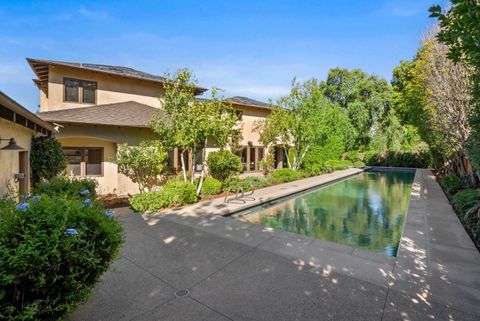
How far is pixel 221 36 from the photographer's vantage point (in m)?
14.7

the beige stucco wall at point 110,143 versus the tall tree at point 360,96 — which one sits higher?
the tall tree at point 360,96

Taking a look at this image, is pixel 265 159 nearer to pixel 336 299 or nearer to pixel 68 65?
pixel 68 65

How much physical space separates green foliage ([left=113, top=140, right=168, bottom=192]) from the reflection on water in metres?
5.47

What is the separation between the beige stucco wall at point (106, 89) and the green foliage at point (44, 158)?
10.8ft

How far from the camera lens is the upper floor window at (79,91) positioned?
12.5 m

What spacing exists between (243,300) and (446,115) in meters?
12.8

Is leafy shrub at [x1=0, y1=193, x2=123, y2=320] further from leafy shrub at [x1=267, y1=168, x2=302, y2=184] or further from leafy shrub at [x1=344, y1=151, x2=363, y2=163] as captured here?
leafy shrub at [x1=344, y1=151, x2=363, y2=163]

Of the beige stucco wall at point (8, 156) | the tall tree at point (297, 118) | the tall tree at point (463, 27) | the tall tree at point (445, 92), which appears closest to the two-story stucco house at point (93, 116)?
the beige stucco wall at point (8, 156)

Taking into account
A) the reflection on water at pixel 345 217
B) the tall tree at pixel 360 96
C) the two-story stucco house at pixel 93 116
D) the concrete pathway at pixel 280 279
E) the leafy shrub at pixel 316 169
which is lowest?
the reflection on water at pixel 345 217

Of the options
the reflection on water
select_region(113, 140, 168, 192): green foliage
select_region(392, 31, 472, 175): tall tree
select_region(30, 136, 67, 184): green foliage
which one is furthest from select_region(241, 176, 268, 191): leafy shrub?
select_region(392, 31, 472, 175): tall tree

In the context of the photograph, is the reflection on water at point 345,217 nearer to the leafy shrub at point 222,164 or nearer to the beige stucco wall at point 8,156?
the leafy shrub at point 222,164

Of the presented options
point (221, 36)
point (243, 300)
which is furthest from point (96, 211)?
point (221, 36)

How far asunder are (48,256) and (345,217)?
408 inches

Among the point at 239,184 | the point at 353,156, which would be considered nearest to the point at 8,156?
the point at 239,184
